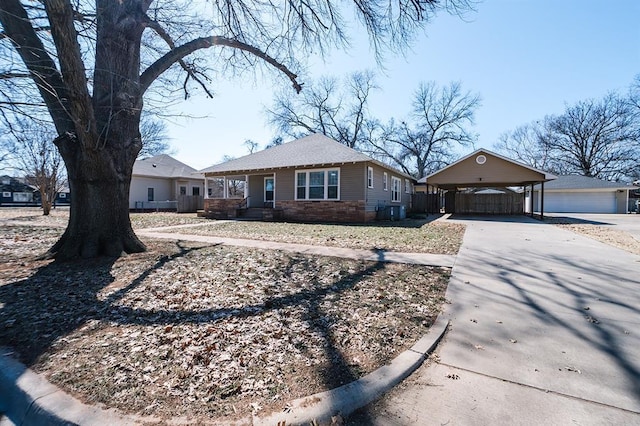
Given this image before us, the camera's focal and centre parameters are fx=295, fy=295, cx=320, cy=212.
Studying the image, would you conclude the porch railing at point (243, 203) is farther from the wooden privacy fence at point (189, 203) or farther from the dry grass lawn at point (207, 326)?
the dry grass lawn at point (207, 326)

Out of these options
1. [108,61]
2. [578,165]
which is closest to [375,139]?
[578,165]

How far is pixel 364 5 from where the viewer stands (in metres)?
7.71

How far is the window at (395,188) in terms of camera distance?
19328 millimetres

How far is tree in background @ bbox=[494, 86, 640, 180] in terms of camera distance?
3350cm

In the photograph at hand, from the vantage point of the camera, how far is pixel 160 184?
2645cm

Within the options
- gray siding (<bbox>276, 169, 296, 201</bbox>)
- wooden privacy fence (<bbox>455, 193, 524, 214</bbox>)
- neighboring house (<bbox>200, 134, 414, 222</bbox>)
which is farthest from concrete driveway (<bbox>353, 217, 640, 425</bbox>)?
wooden privacy fence (<bbox>455, 193, 524, 214</bbox>)

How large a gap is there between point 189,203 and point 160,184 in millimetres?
5080

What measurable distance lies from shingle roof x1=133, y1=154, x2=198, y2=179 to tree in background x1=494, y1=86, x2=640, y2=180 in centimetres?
4433

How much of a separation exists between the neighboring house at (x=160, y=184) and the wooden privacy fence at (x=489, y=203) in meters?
22.1

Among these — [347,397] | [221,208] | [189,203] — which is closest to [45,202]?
[189,203]

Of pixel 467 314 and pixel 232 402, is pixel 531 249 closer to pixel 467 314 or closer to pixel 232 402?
pixel 467 314

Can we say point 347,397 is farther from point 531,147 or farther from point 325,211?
point 531,147

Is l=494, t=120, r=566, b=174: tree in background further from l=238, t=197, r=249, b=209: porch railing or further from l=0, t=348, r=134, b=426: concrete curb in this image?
l=0, t=348, r=134, b=426: concrete curb

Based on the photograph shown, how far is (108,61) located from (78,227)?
3.32m
